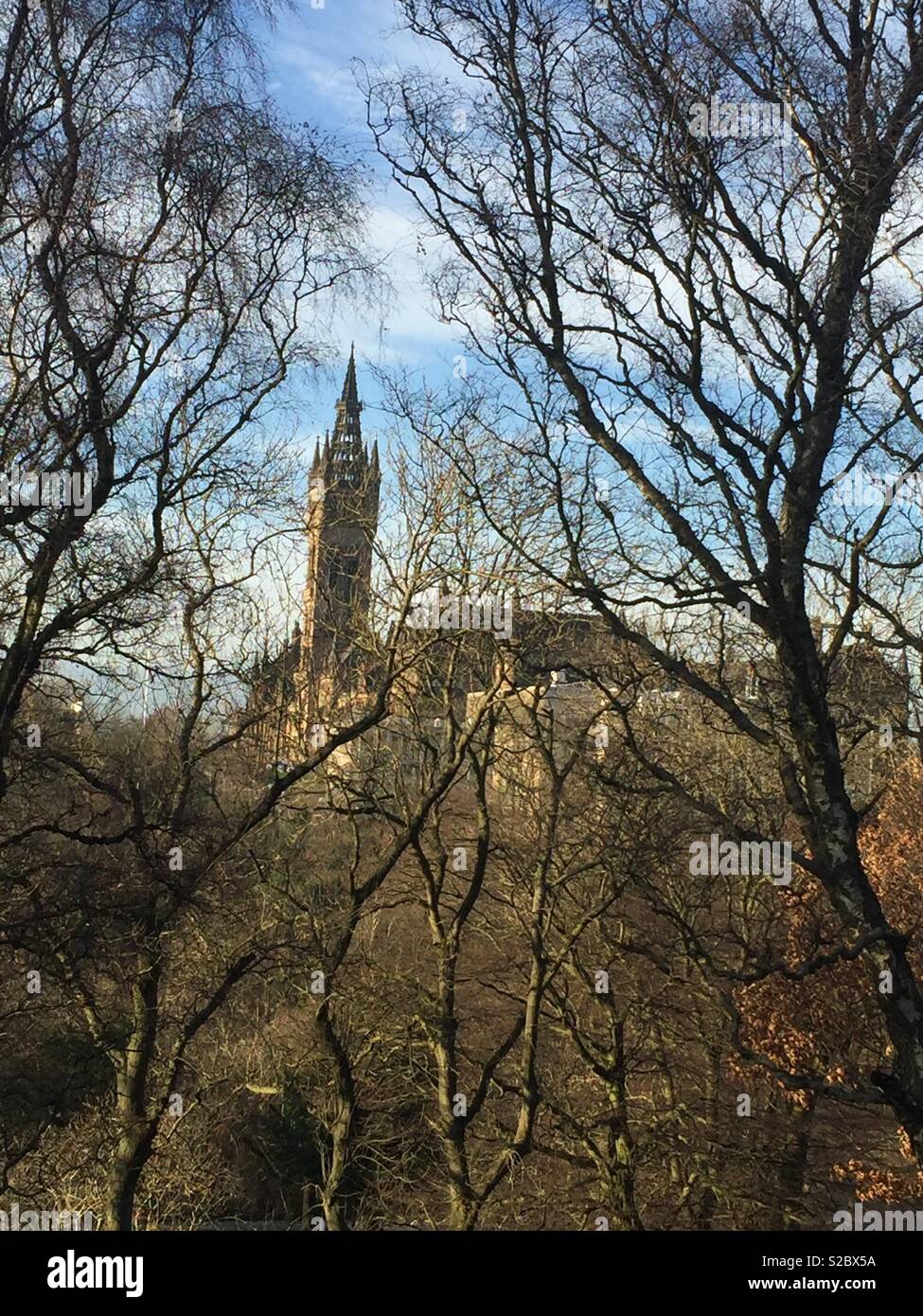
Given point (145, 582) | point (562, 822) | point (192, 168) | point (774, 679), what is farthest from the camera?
point (562, 822)

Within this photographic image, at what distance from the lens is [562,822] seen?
49.4 ft

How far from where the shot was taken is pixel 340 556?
16.5 metres

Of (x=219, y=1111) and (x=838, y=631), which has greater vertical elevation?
(x=838, y=631)

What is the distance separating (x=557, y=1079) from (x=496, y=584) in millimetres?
8423

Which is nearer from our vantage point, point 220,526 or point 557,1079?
point 220,526

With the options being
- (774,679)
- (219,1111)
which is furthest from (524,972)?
(774,679)

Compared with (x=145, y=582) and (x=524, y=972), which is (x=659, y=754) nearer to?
(x=524, y=972)

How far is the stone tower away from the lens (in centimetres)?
1553

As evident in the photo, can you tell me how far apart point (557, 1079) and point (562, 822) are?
5.10 metres

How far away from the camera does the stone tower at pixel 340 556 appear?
15.5m
